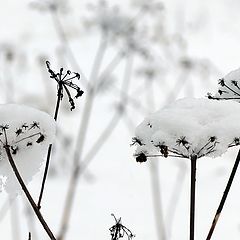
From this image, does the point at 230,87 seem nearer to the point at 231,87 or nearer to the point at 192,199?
the point at 231,87

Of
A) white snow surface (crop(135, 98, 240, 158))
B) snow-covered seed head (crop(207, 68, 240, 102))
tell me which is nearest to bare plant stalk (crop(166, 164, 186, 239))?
snow-covered seed head (crop(207, 68, 240, 102))

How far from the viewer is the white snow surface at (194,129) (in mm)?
1235

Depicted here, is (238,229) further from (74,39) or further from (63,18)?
(63,18)

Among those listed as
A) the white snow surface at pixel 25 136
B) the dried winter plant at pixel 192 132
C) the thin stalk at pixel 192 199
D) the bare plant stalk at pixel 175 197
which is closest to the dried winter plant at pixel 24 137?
the white snow surface at pixel 25 136

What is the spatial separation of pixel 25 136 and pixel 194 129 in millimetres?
410

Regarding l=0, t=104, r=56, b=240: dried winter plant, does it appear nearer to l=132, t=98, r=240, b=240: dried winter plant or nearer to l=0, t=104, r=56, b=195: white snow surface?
l=0, t=104, r=56, b=195: white snow surface

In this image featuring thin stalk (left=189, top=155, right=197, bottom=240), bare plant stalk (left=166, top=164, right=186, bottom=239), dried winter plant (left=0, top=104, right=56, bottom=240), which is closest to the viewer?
thin stalk (left=189, top=155, right=197, bottom=240)

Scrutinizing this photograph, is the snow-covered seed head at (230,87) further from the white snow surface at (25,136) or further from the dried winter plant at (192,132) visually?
the white snow surface at (25,136)

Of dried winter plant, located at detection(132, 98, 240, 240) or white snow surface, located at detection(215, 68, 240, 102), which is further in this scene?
white snow surface, located at detection(215, 68, 240, 102)

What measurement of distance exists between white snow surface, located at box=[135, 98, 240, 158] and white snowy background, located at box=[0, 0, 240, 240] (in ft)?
3.08

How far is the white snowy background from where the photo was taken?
170 inches

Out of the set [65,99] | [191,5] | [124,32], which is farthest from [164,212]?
[191,5]

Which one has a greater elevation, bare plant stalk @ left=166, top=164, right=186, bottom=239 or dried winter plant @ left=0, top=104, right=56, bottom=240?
bare plant stalk @ left=166, top=164, right=186, bottom=239

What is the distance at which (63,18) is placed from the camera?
33.0ft
